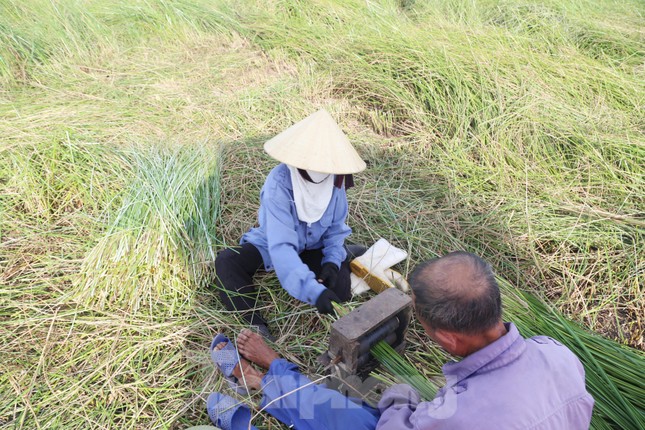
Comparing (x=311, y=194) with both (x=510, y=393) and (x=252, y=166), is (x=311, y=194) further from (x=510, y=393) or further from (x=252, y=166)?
(x=510, y=393)

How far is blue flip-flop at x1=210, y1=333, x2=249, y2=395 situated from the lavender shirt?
33.3 inches

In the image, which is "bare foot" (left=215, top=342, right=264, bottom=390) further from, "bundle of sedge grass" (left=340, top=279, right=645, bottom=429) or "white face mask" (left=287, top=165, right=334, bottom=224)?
"white face mask" (left=287, top=165, right=334, bottom=224)

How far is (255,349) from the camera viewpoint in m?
1.96

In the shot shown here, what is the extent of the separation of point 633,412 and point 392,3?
15.6 ft

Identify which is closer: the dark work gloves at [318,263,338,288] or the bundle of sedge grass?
the bundle of sedge grass

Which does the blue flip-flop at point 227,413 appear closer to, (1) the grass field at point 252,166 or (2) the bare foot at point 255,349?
(1) the grass field at point 252,166

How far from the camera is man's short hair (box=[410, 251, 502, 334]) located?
1.17 metres

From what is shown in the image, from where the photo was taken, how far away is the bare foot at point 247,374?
6.26ft

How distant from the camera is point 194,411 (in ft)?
6.02

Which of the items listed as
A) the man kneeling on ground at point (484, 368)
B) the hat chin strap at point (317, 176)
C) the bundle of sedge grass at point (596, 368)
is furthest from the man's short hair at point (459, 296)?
the hat chin strap at point (317, 176)

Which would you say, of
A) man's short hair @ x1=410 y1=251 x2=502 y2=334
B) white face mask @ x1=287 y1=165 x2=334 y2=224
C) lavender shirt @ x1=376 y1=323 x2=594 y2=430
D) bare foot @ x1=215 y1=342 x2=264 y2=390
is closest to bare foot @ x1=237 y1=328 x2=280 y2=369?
bare foot @ x1=215 y1=342 x2=264 y2=390

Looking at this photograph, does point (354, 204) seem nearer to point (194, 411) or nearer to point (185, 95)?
point (194, 411)

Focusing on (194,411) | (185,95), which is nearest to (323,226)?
(194,411)

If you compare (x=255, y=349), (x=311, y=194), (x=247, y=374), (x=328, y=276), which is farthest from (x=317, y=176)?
(x=247, y=374)
